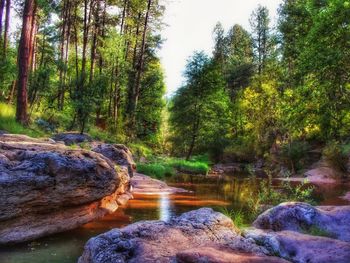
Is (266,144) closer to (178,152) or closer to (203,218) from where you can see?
(178,152)

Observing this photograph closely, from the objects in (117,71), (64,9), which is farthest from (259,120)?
(64,9)

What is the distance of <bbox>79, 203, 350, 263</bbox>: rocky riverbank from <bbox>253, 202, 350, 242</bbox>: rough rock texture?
4.38 feet

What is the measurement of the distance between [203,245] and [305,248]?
5.68ft

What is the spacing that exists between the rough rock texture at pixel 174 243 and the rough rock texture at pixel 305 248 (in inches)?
11.5

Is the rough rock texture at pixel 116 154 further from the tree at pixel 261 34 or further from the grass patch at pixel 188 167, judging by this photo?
the tree at pixel 261 34

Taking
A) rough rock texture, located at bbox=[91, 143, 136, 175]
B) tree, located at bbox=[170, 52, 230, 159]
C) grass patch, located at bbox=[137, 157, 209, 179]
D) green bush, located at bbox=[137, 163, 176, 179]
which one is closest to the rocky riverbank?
rough rock texture, located at bbox=[91, 143, 136, 175]

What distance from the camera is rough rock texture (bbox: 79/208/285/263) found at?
16.3 ft

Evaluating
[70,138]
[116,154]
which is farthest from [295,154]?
[70,138]

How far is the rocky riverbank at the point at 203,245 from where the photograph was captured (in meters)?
5.00

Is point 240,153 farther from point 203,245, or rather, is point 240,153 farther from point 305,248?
point 203,245

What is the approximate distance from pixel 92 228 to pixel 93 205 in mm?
936

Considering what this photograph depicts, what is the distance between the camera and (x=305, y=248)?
6.16 m

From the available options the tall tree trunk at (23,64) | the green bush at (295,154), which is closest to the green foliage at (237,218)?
the tall tree trunk at (23,64)

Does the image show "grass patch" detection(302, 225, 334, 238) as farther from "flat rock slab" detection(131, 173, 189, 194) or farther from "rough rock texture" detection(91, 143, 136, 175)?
"flat rock slab" detection(131, 173, 189, 194)
